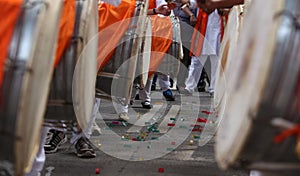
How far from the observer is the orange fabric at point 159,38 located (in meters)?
8.66

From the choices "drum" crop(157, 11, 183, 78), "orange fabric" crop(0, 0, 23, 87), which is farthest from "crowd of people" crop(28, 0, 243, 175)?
"orange fabric" crop(0, 0, 23, 87)

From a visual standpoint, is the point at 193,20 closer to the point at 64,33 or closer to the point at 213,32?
the point at 213,32

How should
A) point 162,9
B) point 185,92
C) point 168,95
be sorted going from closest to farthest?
1. point 162,9
2. point 168,95
3. point 185,92

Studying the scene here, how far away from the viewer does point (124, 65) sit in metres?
4.88

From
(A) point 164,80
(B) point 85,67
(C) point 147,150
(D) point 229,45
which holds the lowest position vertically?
(C) point 147,150

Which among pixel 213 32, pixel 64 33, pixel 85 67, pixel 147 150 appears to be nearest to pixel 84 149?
pixel 147 150

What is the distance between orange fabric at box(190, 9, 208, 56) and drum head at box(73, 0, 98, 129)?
6198 millimetres

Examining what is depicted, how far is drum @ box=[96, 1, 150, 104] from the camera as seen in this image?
478 centimetres

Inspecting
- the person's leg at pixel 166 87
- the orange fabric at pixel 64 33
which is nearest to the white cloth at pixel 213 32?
the person's leg at pixel 166 87

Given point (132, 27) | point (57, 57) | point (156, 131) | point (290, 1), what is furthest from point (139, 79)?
point (290, 1)

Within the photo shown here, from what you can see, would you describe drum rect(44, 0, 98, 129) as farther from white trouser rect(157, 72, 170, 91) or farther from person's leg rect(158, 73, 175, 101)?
person's leg rect(158, 73, 175, 101)

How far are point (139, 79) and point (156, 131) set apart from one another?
883mm

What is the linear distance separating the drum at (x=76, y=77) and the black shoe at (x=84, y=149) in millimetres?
2203

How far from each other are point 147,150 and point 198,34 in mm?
4121
